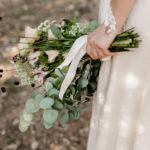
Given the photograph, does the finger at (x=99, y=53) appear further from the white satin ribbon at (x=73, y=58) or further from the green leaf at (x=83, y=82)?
the green leaf at (x=83, y=82)

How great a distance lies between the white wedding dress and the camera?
1.20 meters

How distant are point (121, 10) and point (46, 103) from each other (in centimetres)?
57

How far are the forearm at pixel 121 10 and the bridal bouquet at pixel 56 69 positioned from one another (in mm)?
201

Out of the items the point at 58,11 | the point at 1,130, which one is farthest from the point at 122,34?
the point at 58,11

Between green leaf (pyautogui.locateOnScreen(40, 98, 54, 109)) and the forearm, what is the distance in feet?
1.60

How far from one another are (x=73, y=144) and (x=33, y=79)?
1289 millimetres

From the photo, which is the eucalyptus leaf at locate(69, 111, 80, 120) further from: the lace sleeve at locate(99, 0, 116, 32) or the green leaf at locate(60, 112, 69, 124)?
the lace sleeve at locate(99, 0, 116, 32)

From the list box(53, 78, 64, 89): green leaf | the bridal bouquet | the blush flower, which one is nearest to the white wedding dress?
the bridal bouquet

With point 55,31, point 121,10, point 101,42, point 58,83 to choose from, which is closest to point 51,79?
point 58,83

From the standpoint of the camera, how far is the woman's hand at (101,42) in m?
1.20

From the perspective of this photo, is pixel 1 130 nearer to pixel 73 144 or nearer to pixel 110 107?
pixel 73 144

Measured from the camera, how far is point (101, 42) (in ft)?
3.93

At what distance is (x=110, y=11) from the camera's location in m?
1.24

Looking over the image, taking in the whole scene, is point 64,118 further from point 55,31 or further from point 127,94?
point 55,31
